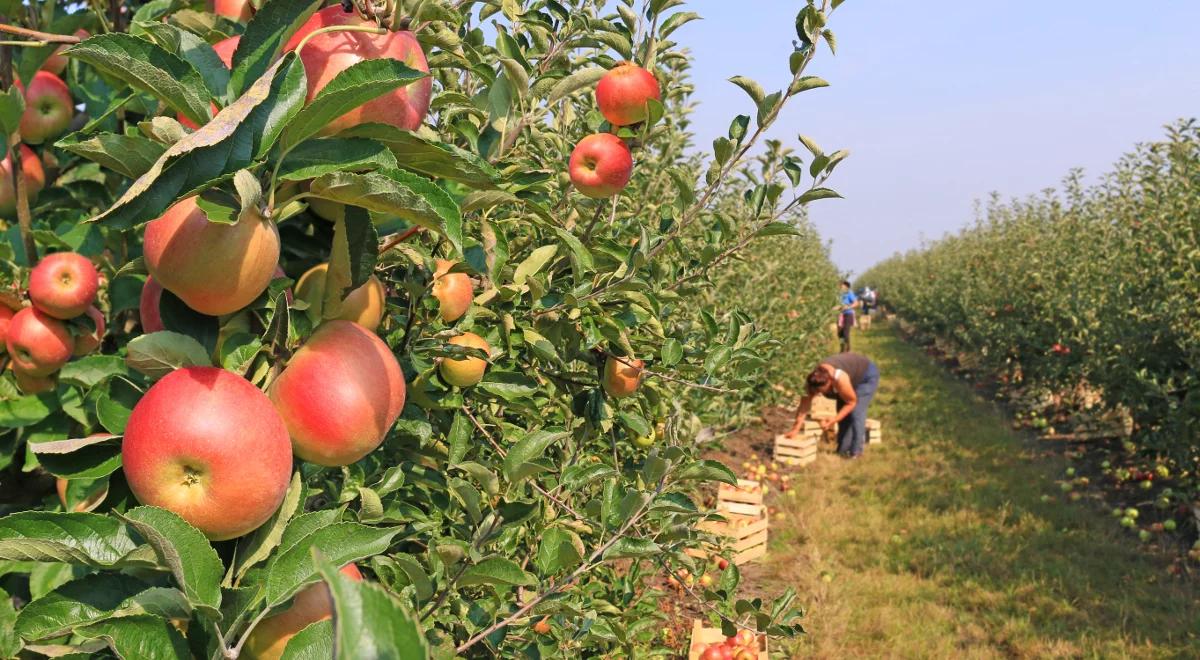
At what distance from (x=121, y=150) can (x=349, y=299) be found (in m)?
0.34

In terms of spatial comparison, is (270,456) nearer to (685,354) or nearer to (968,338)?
(685,354)

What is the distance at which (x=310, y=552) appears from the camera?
0.79m

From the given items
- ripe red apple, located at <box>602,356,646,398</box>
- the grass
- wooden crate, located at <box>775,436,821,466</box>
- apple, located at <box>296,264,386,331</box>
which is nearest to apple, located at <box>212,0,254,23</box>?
apple, located at <box>296,264,386,331</box>

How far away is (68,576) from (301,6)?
115 centimetres

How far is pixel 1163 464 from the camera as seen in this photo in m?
6.72

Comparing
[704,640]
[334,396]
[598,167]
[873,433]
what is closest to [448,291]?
[598,167]

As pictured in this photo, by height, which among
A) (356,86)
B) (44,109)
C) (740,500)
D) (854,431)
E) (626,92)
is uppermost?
(626,92)

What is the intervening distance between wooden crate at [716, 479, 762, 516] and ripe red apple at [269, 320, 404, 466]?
16.3 feet

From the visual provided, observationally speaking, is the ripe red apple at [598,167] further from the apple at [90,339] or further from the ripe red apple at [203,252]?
the apple at [90,339]

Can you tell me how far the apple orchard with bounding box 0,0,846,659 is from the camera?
730 mm

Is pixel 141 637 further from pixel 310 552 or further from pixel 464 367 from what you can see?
pixel 464 367

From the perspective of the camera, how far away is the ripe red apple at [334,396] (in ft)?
2.82

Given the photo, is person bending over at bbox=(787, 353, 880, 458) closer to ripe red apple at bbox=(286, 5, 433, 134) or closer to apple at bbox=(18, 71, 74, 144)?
apple at bbox=(18, 71, 74, 144)

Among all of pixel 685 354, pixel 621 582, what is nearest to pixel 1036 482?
pixel 621 582
